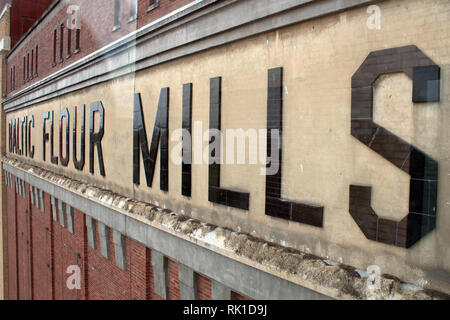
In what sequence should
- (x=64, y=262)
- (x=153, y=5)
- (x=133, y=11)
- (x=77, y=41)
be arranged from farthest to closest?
(x=64, y=262) → (x=77, y=41) → (x=133, y=11) → (x=153, y=5)

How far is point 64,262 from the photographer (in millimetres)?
12305

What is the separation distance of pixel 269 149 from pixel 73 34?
31.2 ft

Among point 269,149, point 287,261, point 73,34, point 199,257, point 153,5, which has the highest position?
point 73,34

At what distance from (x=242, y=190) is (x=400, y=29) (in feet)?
9.07

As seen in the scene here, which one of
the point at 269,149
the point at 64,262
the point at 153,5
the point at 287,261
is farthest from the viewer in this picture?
the point at 64,262

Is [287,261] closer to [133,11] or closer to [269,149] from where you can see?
[269,149]

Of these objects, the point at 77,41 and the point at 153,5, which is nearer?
the point at 153,5

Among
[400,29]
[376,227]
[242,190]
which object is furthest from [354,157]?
[242,190]

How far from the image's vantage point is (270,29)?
434 cm

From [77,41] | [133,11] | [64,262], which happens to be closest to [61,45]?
[77,41]

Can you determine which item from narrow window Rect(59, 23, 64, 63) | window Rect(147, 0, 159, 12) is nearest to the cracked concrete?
window Rect(147, 0, 159, 12)

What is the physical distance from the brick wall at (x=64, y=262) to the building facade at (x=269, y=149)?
2.9 inches

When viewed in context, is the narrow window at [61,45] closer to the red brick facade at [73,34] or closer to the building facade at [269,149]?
the red brick facade at [73,34]

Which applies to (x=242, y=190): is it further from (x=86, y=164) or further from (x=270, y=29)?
(x=86, y=164)
